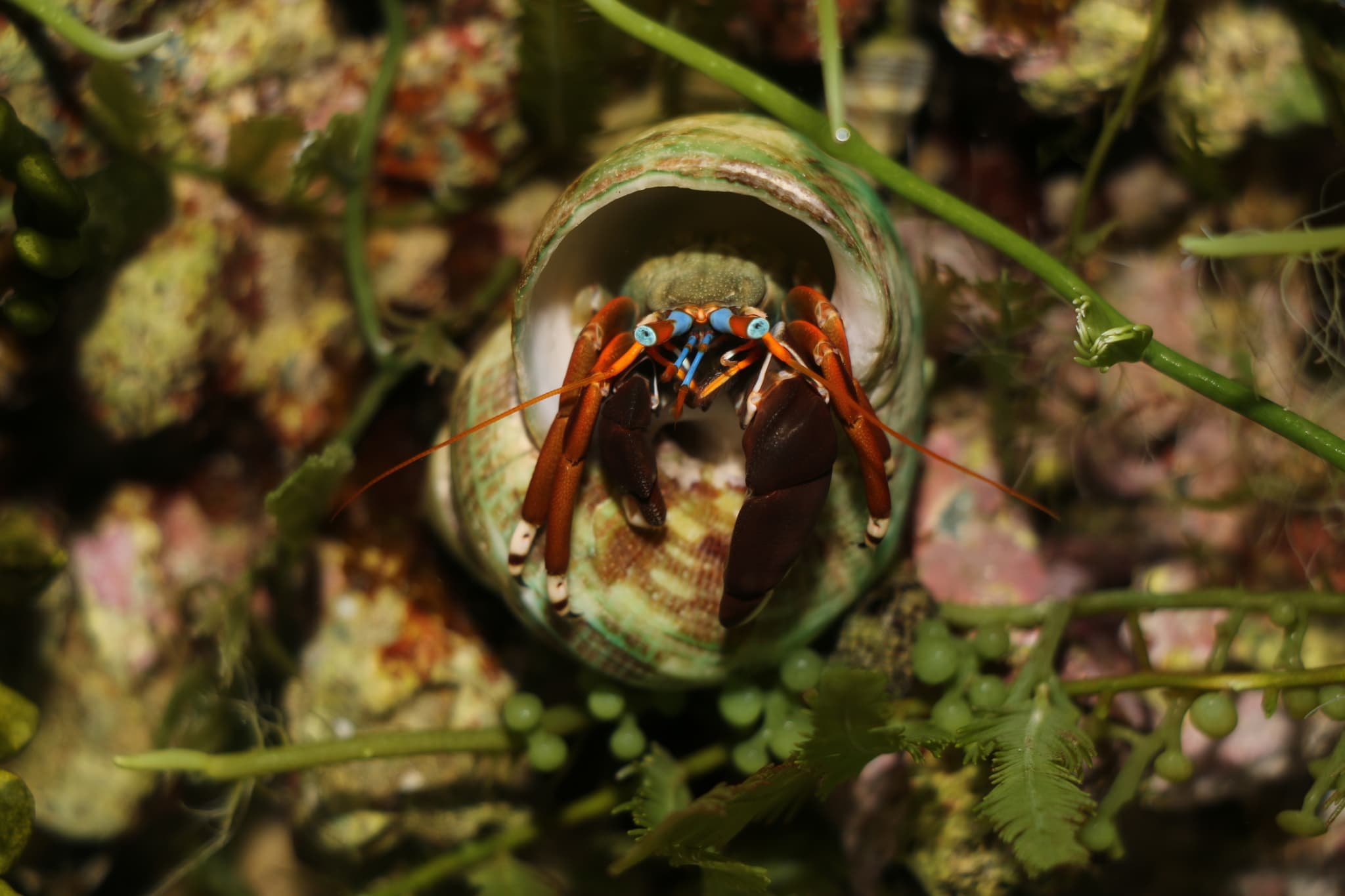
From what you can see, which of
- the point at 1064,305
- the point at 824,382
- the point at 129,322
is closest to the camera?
the point at 824,382

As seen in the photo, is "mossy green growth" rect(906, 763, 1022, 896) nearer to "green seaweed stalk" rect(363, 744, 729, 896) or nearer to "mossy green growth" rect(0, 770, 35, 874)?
"green seaweed stalk" rect(363, 744, 729, 896)

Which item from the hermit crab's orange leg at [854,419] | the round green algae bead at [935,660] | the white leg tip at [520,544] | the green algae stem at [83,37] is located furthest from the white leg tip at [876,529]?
the green algae stem at [83,37]

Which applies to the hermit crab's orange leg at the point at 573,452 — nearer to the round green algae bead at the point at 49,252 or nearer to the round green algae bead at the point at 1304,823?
the round green algae bead at the point at 49,252

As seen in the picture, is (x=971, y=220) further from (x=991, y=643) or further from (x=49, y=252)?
(x=49, y=252)

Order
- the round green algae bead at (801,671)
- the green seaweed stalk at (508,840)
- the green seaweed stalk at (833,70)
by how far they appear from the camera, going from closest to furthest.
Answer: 1. the green seaweed stalk at (833,70)
2. the round green algae bead at (801,671)
3. the green seaweed stalk at (508,840)

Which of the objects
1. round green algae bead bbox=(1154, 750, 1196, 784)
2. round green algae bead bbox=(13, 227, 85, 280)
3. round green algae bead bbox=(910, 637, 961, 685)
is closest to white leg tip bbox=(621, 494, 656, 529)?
round green algae bead bbox=(910, 637, 961, 685)

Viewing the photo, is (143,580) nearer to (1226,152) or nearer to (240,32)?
(240,32)

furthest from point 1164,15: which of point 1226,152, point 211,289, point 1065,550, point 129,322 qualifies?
point 129,322
